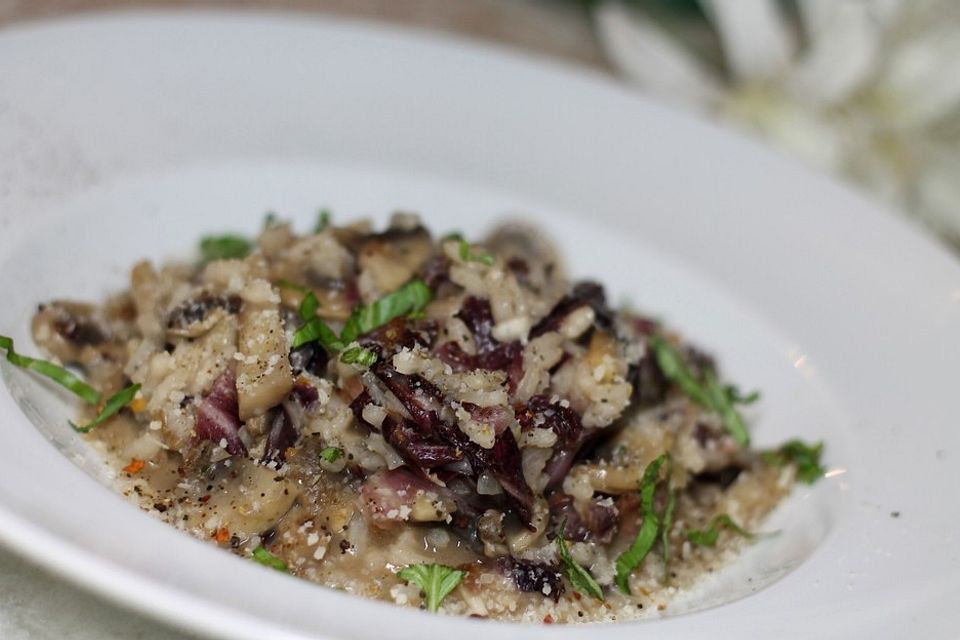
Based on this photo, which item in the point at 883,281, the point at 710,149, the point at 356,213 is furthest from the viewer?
the point at 710,149

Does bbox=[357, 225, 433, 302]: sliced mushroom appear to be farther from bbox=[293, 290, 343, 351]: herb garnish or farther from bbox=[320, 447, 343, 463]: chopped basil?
bbox=[320, 447, 343, 463]: chopped basil

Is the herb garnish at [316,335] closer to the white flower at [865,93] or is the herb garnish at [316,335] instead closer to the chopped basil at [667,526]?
the chopped basil at [667,526]

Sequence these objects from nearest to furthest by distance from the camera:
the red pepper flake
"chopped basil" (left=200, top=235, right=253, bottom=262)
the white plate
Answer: the white plate, the red pepper flake, "chopped basil" (left=200, top=235, right=253, bottom=262)

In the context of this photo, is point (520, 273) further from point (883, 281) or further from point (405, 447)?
point (883, 281)

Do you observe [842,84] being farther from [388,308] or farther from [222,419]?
[222,419]

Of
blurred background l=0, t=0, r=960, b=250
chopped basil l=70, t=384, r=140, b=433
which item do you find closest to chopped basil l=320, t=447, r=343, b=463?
chopped basil l=70, t=384, r=140, b=433

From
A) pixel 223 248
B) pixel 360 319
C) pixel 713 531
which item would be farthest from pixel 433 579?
pixel 223 248

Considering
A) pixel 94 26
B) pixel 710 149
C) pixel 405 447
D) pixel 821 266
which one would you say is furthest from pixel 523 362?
pixel 94 26
